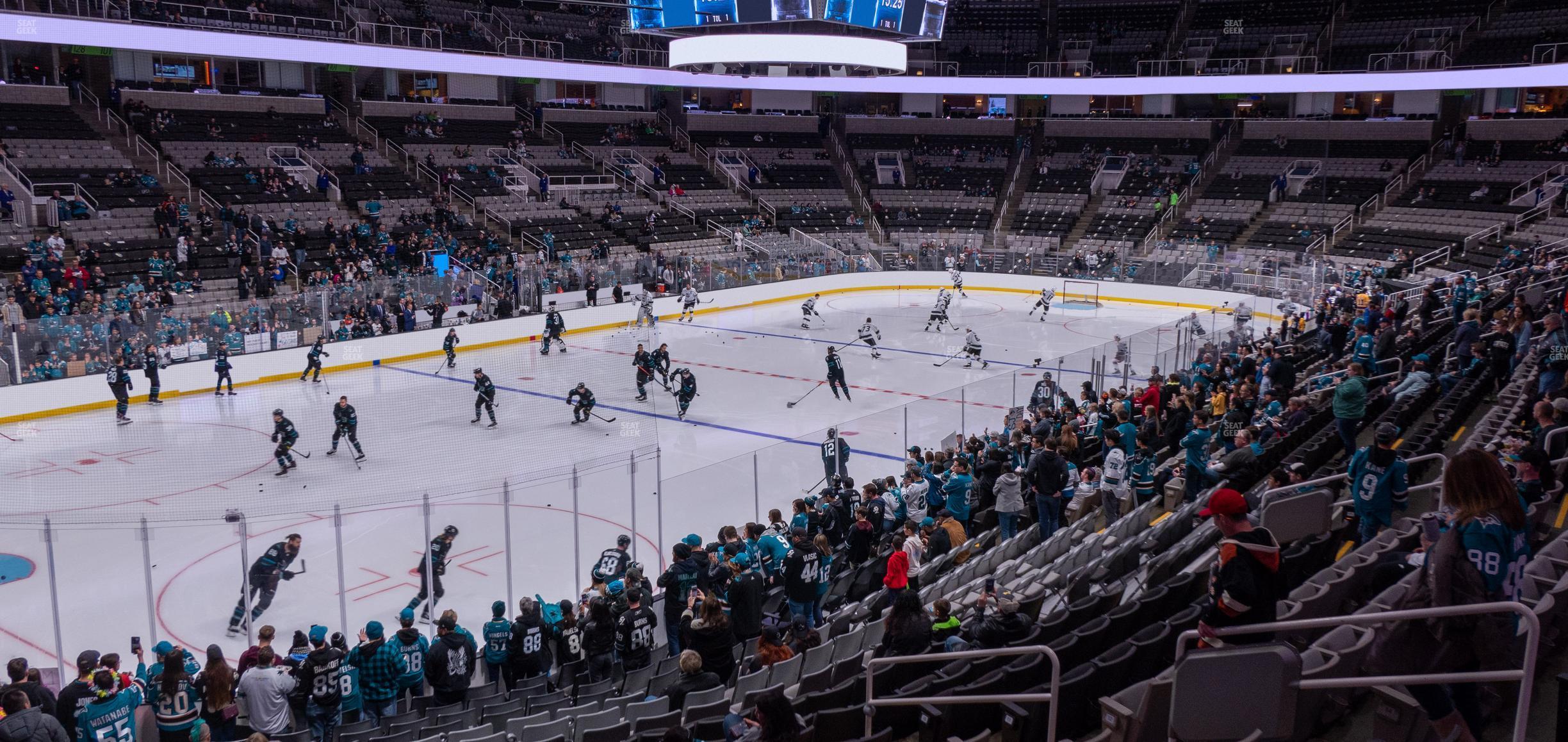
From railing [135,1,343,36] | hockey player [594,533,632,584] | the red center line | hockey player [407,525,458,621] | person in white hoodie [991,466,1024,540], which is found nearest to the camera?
hockey player [407,525,458,621]

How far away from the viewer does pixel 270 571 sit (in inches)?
390

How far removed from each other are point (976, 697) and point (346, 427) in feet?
45.2

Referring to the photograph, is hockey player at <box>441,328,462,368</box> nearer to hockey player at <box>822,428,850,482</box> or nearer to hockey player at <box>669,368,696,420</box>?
hockey player at <box>669,368,696,420</box>

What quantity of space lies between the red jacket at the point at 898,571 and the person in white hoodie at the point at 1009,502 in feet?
9.18

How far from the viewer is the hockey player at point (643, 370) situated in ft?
69.4

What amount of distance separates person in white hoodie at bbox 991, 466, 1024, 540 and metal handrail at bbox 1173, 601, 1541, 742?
6721 mm

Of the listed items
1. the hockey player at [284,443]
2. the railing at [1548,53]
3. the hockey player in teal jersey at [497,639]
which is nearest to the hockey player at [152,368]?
the hockey player at [284,443]

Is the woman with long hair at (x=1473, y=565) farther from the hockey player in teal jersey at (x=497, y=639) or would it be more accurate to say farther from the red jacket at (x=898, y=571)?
the hockey player in teal jersey at (x=497, y=639)

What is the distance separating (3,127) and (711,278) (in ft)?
62.2

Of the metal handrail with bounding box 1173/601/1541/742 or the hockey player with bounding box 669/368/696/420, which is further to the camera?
the hockey player with bounding box 669/368/696/420

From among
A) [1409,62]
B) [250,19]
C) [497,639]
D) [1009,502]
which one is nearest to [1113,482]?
[1009,502]

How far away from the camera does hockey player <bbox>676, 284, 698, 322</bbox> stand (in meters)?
31.0

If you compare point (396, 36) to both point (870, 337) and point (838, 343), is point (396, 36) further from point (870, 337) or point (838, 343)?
point (870, 337)

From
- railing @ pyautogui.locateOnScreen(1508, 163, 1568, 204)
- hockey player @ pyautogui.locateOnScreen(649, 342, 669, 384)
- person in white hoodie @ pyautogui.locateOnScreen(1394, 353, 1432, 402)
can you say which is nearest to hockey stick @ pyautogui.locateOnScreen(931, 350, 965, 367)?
hockey player @ pyautogui.locateOnScreen(649, 342, 669, 384)
